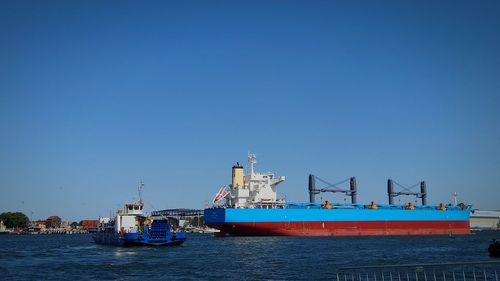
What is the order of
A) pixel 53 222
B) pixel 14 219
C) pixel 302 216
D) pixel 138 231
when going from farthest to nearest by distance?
pixel 53 222 < pixel 14 219 < pixel 302 216 < pixel 138 231

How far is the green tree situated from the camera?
468 ft

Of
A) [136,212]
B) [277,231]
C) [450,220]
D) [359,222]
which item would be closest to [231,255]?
[136,212]

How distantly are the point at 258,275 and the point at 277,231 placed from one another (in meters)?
32.5

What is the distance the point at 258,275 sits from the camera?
A: 70.5 feet

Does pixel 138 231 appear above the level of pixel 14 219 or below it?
below

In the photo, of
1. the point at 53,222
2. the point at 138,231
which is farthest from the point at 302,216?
the point at 53,222

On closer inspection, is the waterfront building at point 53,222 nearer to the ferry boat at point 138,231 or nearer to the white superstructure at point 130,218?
the ferry boat at point 138,231

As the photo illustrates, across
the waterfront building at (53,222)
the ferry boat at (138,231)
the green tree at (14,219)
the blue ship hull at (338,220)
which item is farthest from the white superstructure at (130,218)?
the waterfront building at (53,222)

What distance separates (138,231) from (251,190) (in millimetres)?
17053

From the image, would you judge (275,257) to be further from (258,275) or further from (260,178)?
(260,178)

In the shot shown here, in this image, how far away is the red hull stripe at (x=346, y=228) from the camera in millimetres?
52406

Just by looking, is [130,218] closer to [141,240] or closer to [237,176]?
[141,240]

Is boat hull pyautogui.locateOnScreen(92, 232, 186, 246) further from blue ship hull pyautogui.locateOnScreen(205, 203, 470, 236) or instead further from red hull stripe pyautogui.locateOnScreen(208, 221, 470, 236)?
red hull stripe pyautogui.locateOnScreen(208, 221, 470, 236)

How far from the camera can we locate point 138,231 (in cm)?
4391
